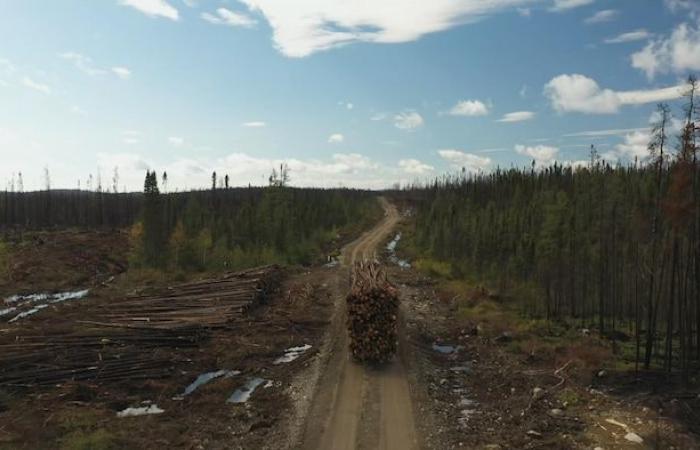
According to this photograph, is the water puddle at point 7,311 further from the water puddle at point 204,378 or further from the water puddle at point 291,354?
the water puddle at point 291,354

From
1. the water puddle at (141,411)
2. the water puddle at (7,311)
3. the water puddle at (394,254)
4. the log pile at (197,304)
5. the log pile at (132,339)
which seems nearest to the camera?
the water puddle at (141,411)

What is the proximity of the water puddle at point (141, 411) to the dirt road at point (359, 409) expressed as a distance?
4.82 meters

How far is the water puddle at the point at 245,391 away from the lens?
57.3 ft

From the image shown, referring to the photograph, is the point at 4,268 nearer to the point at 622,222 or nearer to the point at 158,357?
the point at 158,357

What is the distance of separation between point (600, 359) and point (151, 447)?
18047mm

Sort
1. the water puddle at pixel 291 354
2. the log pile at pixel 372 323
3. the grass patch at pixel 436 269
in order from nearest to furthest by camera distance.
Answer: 1. the log pile at pixel 372 323
2. the water puddle at pixel 291 354
3. the grass patch at pixel 436 269

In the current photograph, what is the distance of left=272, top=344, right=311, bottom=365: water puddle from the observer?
21.6m

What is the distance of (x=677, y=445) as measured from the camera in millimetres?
12961

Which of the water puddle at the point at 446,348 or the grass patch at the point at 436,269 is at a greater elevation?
the grass patch at the point at 436,269

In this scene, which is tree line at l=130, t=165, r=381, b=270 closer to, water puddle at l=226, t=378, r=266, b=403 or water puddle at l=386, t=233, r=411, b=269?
water puddle at l=386, t=233, r=411, b=269

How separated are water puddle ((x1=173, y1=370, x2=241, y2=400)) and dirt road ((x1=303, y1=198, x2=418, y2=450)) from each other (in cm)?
374

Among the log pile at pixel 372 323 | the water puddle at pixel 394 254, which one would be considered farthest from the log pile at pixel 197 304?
the water puddle at pixel 394 254

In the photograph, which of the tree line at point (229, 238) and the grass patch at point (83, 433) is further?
the tree line at point (229, 238)

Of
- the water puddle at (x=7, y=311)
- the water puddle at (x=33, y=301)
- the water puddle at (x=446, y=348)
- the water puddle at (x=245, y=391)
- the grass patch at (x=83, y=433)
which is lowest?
the water puddle at (x=33, y=301)
